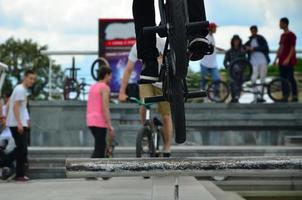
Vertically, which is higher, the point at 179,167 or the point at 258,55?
the point at 258,55

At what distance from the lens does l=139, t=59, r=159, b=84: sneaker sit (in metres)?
6.04

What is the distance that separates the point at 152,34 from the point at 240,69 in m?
12.6

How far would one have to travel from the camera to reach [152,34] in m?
5.46

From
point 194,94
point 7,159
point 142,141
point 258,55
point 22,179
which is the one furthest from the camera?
point 258,55

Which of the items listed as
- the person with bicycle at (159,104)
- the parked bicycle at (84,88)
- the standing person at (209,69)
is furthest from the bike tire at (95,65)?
the person with bicycle at (159,104)

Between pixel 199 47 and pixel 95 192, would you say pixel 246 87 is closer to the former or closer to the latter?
pixel 95 192

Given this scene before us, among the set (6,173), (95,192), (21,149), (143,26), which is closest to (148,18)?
(143,26)

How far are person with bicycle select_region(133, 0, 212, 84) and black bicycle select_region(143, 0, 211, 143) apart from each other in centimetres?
15

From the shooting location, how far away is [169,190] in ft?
23.2

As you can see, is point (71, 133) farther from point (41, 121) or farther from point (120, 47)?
point (120, 47)

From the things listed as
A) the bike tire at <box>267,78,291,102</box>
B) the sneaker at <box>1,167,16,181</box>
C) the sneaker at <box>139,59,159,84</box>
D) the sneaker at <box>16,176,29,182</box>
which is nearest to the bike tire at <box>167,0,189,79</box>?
the sneaker at <box>139,59,159,84</box>

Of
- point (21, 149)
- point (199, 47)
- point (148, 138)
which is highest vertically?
point (199, 47)

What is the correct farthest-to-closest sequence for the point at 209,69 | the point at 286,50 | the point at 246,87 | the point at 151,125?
the point at 246,87 → the point at 209,69 → the point at 286,50 → the point at 151,125

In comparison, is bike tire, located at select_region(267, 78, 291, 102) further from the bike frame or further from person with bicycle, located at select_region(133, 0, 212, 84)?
person with bicycle, located at select_region(133, 0, 212, 84)
